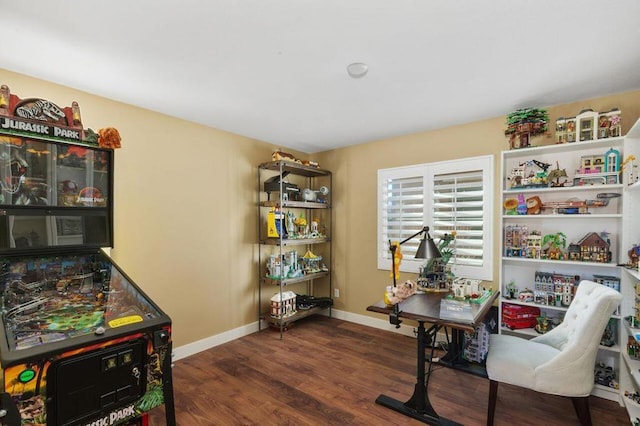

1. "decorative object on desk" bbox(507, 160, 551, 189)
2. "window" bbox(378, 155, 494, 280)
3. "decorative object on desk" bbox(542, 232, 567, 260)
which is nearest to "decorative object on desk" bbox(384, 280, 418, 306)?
"window" bbox(378, 155, 494, 280)

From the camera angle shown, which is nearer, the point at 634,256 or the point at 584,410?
the point at 584,410

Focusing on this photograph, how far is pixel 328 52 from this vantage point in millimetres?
1853

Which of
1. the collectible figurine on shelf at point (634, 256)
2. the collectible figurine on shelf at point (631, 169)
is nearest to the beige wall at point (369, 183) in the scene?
the collectible figurine on shelf at point (631, 169)

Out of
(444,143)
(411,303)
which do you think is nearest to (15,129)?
(411,303)

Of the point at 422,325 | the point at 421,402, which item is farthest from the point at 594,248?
the point at 421,402

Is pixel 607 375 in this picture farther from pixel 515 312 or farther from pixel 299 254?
pixel 299 254

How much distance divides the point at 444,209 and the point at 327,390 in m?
2.16

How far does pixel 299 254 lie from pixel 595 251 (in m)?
3.15

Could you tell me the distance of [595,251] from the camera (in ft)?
7.80

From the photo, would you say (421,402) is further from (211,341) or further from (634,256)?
(211,341)

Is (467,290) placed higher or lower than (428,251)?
lower

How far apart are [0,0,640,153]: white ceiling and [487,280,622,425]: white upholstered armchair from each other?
1.51 metres

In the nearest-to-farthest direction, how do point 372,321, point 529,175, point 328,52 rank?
point 328,52 → point 529,175 → point 372,321

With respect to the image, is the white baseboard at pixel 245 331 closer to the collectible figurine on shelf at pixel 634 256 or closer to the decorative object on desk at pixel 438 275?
the decorative object on desk at pixel 438 275
